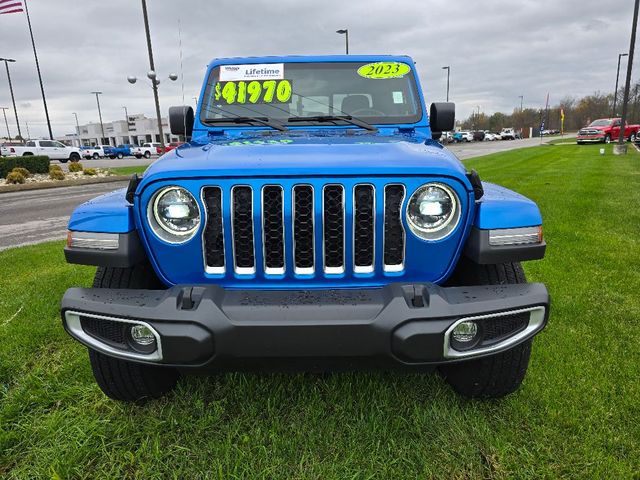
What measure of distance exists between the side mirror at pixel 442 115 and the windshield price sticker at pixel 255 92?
1.07m

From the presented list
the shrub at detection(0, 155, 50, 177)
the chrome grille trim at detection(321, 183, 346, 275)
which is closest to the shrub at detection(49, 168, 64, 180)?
the shrub at detection(0, 155, 50, 177)

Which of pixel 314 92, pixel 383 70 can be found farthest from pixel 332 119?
pixel 383 70

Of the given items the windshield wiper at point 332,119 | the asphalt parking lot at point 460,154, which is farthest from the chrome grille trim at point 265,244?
the asphalt parking lot at point 460,154

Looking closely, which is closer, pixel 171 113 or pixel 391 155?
pixel 391 155

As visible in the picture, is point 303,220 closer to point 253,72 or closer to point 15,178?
point 253,72

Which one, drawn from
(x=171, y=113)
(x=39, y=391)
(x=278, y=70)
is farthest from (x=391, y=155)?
(x=39, y=391)

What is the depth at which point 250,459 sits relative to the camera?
6.84 ft

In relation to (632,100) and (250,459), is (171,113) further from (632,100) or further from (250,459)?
(632,100)

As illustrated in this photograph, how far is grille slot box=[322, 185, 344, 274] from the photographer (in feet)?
6.32

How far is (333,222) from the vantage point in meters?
1.95

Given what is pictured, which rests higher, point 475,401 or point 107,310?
point 107,310

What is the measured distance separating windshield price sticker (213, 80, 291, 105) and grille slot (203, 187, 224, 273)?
5.21 ft

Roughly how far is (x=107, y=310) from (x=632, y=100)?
55658mm

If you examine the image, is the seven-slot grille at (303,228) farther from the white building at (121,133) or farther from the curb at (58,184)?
the white building at (121,133)
